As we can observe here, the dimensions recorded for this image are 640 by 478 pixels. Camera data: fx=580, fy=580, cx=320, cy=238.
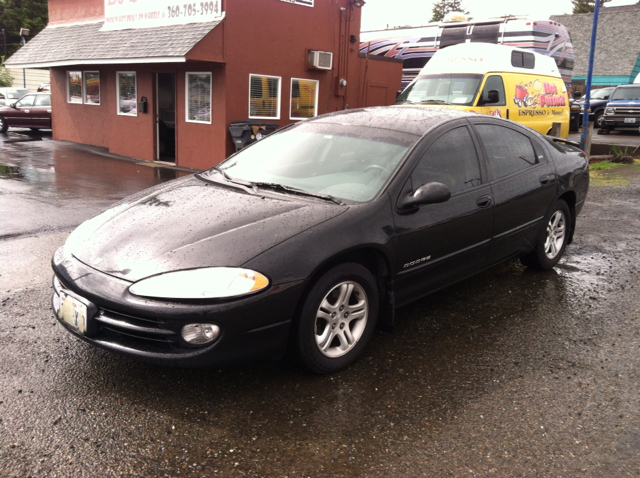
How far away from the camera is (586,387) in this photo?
135 inches

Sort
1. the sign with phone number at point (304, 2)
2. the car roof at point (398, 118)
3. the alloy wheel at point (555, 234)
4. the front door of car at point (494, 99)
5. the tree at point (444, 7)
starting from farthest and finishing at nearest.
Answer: the tree at point (444, 7) → the sign with phone number at point (304, 2) → the front door of car at point (494, 99) → the alloy wheel at point (555, 234) → the car roof at point (398, 118)

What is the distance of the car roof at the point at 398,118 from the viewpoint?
4.29m

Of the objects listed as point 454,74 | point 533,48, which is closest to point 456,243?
point 454,74

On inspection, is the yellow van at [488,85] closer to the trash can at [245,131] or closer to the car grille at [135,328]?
the trash can at [245,131]

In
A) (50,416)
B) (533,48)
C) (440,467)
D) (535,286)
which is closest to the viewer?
(440,467)

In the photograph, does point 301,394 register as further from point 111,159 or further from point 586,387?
point 111,159

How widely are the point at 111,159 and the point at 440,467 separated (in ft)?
44.5

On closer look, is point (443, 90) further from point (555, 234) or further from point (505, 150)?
point (505, 150)

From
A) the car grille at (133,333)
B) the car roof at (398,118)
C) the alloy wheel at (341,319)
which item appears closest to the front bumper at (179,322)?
the car grille at (133,333)

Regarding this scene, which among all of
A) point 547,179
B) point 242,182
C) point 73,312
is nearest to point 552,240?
point 547,179

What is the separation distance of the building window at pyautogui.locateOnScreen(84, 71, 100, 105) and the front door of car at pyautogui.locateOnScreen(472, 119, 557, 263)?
14524mm

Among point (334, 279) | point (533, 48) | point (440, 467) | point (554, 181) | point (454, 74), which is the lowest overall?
point (440, 467)

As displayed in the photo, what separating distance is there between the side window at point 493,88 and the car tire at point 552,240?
576cm

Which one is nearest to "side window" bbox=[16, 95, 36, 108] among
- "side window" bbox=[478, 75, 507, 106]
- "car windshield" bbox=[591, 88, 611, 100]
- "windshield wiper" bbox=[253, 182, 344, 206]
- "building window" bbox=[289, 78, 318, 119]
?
"building window" bbox=[289, 78, 318, 119]
